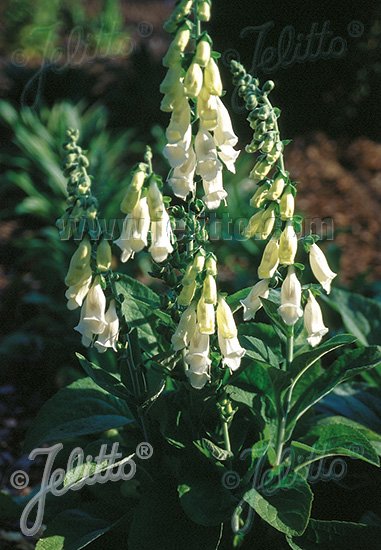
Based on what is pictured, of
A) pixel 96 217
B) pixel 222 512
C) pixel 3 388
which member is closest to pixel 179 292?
pixel 96 217

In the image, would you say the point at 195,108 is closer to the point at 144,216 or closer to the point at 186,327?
the point at 144,216

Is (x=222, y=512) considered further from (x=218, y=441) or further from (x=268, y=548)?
(x=268, y=548)

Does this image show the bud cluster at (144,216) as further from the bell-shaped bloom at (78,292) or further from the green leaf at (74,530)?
the green leaf at (74,530)

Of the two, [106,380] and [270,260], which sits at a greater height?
[270,260]

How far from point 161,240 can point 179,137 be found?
25 centimetres

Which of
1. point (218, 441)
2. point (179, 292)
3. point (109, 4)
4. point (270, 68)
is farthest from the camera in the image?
point (109, 4)

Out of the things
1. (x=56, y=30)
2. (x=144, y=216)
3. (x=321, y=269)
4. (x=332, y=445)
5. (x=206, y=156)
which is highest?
(x=56, y=30)

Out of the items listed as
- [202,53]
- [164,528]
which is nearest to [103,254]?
[202,53]

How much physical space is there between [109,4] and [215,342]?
7.77m

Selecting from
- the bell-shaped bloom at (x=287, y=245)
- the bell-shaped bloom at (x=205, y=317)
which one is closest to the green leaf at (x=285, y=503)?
the bell-shaped bloom at (x=205, y=317)

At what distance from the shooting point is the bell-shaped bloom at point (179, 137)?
5.60 ft

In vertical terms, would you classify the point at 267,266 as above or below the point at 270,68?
below

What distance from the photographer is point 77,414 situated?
7.38 ft

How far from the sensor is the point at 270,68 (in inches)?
204
